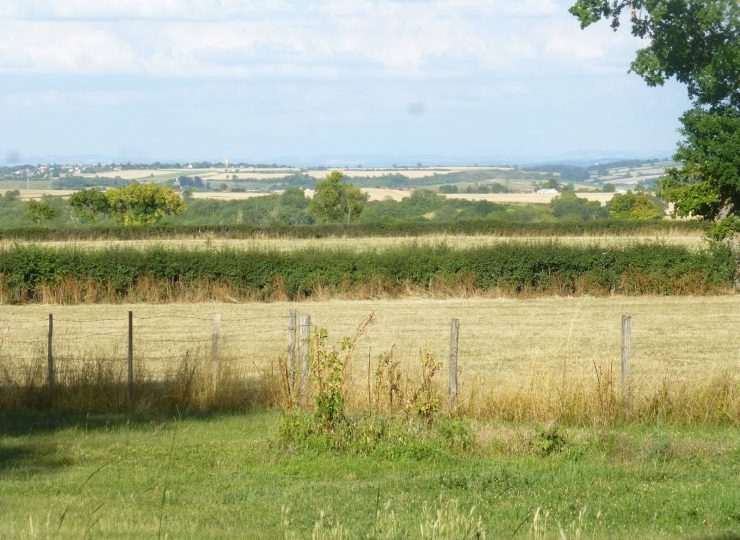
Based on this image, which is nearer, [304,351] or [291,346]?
[304,351]

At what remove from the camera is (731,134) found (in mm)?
33906

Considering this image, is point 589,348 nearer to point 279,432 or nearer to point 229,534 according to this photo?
point 279,432

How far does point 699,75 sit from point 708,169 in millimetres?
3546

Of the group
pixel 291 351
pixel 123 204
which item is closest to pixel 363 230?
pixel 123 204

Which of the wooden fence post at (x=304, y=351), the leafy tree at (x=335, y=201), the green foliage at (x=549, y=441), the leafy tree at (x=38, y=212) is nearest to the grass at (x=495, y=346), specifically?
the wooden fence post at (x=304, y=351)

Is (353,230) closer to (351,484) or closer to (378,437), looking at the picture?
(378,437)

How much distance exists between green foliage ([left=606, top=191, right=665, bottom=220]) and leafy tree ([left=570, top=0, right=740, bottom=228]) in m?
40.0

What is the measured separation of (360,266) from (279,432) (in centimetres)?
2211

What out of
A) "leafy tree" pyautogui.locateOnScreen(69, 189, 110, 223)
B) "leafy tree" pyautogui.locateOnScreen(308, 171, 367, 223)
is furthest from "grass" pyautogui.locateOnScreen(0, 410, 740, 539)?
"leafy tree" pyautogui.locateOnScreen(69, 189, 110, 223)

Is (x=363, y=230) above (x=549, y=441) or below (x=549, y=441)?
below

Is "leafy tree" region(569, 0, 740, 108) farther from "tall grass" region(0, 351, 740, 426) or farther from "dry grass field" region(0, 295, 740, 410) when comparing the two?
"tall grass" region(0, 351, 740, 426)

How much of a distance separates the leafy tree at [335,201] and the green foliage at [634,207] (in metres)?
20.6

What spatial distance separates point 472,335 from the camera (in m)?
25.2

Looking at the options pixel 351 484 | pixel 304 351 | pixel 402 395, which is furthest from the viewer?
pixel 304 351
